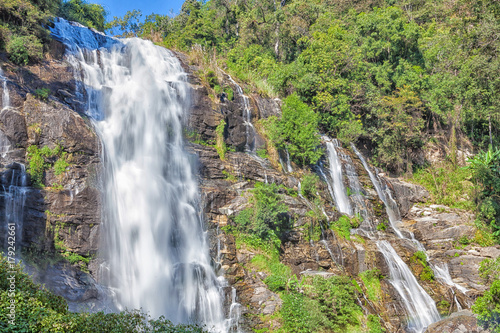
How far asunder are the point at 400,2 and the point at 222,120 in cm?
3050

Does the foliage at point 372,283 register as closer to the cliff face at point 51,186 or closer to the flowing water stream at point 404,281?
the flowing water stream at point 404,281

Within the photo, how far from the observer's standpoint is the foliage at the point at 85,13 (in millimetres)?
25078

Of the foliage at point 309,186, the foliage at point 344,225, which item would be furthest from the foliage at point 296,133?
the foliage at point 344,225

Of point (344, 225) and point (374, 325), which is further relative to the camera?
point (344, 225)

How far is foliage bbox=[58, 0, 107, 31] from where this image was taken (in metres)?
25.1

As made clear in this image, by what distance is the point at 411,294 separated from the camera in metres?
14.5

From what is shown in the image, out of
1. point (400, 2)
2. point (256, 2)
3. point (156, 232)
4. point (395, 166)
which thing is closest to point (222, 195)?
point (156, 232)

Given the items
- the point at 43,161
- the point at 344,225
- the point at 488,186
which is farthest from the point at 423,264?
the point at 43,161

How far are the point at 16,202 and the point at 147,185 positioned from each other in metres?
4.84

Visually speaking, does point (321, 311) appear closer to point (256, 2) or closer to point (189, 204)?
point (189, 204)

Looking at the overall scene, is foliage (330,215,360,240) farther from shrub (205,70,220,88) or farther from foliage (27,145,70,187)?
foliage (27,145,70,187)

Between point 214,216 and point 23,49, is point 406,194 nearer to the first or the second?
point 214,216

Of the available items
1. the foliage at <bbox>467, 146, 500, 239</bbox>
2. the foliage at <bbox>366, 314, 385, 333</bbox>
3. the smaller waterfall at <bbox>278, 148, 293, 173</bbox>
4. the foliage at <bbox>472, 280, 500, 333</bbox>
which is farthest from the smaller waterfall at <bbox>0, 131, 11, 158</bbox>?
the foliage at <bbox>467, 146, 500, 239</bbox>

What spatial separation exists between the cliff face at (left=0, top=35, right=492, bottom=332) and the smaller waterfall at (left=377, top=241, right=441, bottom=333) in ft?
1.33
